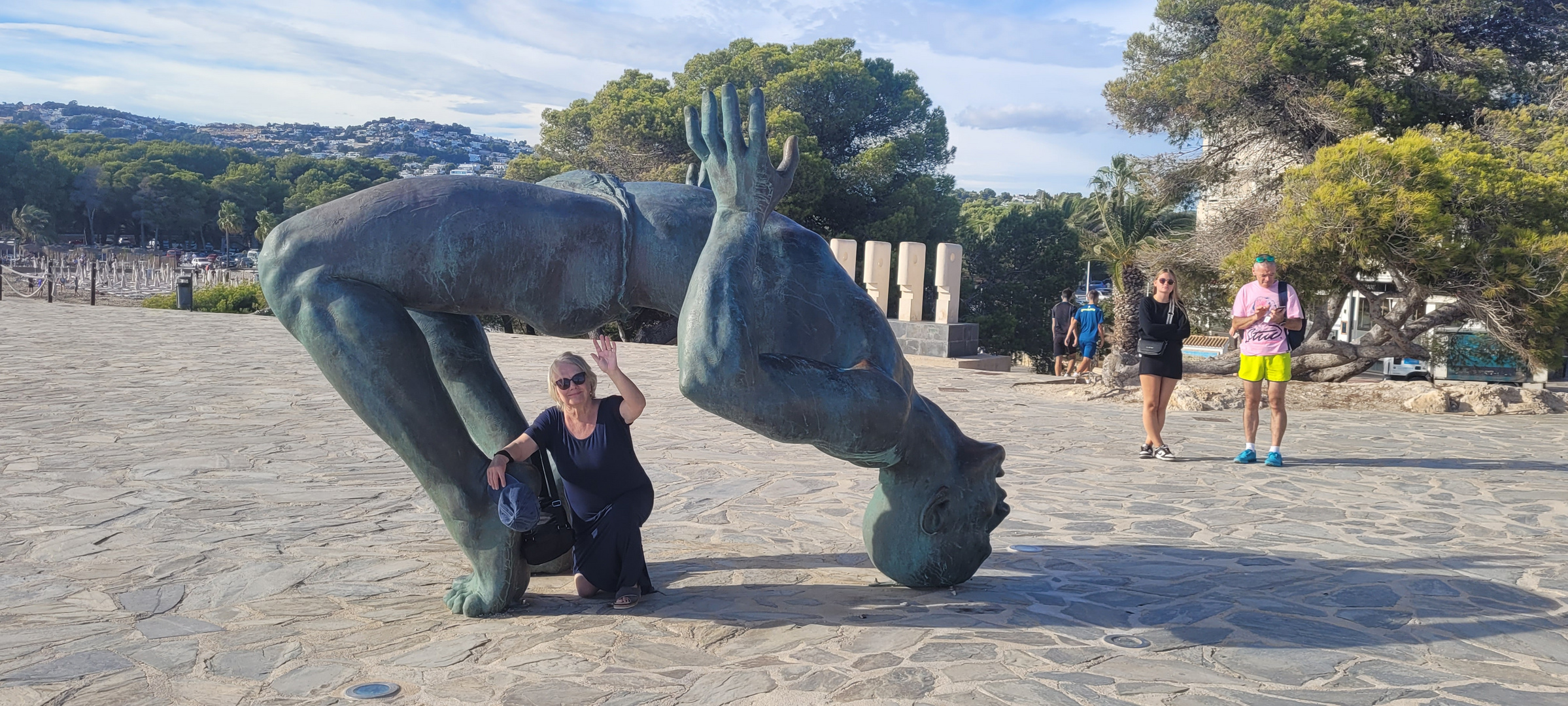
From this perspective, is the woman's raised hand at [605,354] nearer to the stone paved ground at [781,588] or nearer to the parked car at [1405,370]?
the stone paved ground at [781,588]

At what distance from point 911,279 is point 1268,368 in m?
9.07

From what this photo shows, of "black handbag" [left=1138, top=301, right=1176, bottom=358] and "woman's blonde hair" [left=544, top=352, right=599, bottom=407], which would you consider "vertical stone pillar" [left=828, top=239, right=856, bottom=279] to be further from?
"woman's blonde hair" [left=544, top=352, right=599, bottom=407]

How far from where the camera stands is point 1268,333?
23.4 ft

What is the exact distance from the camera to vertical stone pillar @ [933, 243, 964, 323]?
15719 millimetres

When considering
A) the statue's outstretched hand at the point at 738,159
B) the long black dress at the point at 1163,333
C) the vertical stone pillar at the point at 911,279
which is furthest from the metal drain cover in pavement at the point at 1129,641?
the vertical stone pillar at the point at 911,279

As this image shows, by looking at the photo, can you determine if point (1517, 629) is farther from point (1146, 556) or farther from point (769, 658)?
point (769, 658)

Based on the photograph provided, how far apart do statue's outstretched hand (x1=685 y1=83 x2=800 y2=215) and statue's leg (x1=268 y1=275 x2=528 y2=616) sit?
3.06 ft

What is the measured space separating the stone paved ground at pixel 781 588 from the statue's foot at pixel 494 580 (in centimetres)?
5

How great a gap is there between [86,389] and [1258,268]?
365 inches

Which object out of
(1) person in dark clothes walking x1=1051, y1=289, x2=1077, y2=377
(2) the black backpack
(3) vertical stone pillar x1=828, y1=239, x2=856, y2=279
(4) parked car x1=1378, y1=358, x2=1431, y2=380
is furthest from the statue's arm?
(4) parked car x1=1378, y1=358, x2=1431, y2=380

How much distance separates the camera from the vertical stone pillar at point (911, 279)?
15859 mm

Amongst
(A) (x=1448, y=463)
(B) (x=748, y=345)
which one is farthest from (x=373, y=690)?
(A) (x=1448, y=463)

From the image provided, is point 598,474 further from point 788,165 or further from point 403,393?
point 788,165

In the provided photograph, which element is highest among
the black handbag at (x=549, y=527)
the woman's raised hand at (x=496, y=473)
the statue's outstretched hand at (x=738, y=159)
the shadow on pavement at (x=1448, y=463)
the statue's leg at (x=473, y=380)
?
the statue's outstretched hand at (x=738, y=159)
